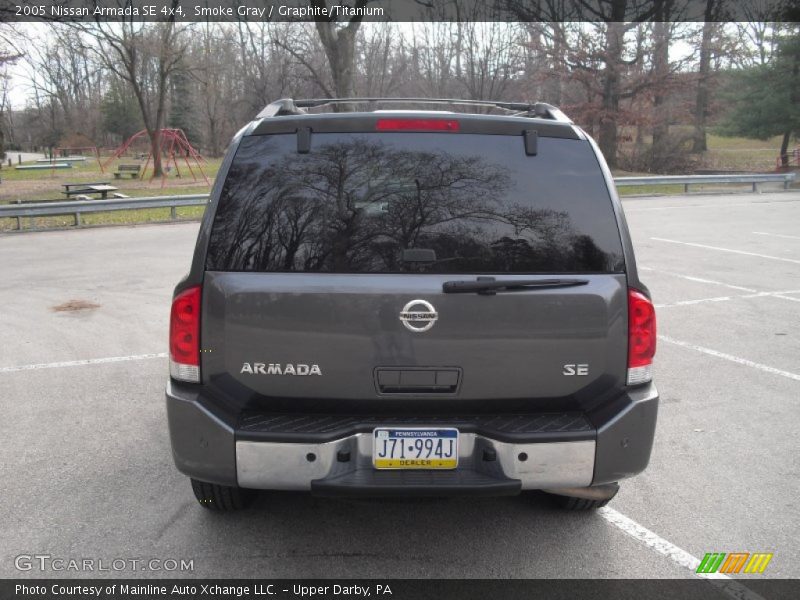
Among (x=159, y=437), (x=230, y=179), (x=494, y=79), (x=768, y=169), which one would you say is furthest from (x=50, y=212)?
(x=768, y=169)

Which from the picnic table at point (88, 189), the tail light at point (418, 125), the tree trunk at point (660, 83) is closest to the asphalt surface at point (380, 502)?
the tail light at point (418, 125)

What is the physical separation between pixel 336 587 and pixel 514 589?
0.76 metres

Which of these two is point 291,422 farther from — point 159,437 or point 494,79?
point 494,79

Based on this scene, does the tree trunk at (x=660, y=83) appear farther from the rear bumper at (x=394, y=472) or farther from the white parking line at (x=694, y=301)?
the rear bumper at (x=394, y=472)

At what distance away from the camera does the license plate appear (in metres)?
2.82

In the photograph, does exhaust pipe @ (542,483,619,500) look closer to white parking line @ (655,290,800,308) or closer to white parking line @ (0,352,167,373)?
white parking line @ (0,352,167,373)

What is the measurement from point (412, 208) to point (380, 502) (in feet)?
5.53

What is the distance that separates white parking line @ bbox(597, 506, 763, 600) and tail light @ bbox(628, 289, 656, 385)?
0.88 meters

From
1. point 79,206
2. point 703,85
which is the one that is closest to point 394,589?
point 79,206

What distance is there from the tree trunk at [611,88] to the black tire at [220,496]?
A: 35.2 metres

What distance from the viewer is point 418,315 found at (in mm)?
2846

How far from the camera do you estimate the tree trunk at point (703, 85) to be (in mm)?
37094

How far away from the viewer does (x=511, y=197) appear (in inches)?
117

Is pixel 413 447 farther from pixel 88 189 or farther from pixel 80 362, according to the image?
pixel 88 189
